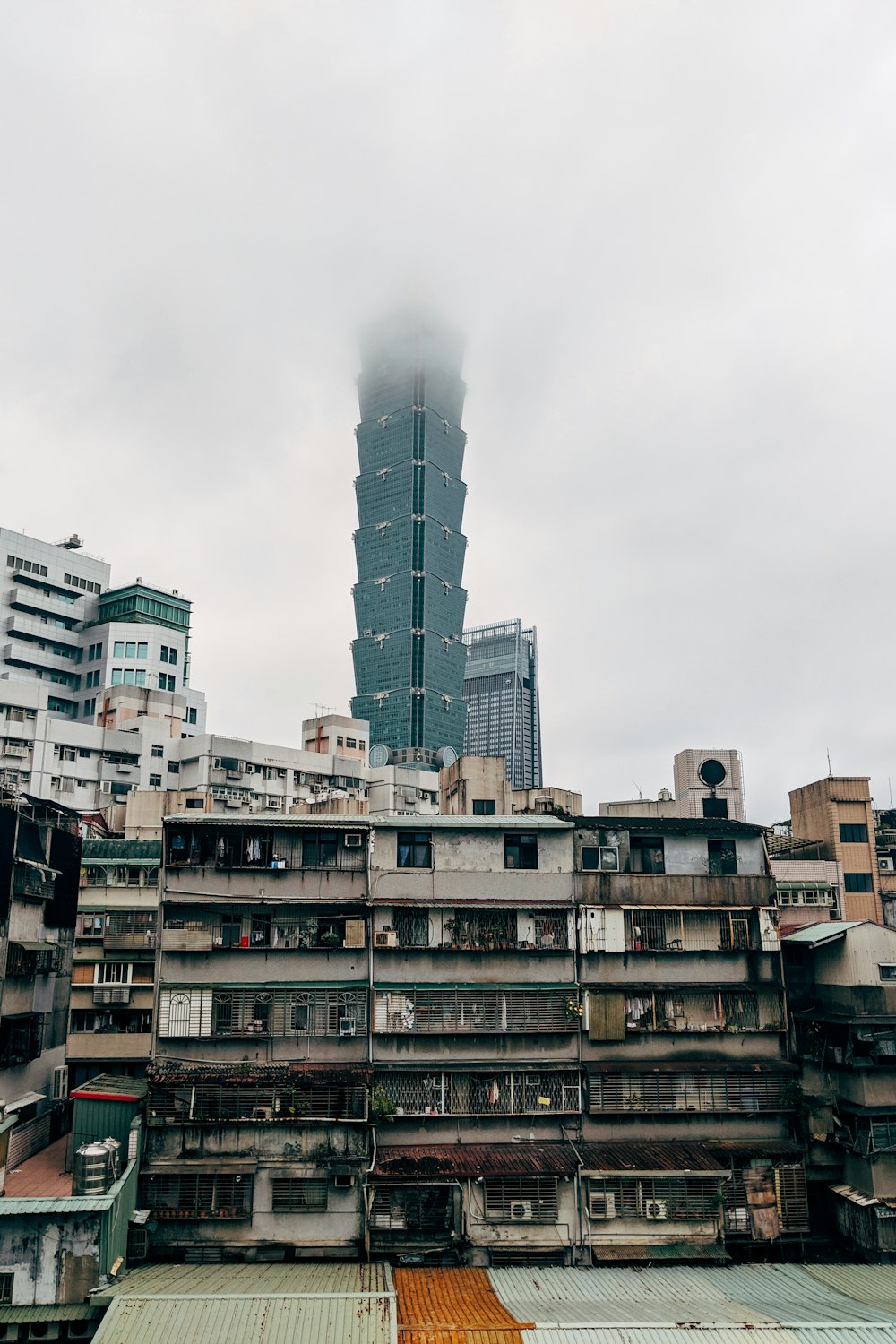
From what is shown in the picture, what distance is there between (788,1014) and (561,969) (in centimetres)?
1035

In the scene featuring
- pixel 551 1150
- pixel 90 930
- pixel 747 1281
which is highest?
pixel 90 930

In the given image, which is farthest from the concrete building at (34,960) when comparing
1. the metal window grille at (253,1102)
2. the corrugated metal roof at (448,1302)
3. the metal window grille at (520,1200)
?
the metal window grille at (520,1200)

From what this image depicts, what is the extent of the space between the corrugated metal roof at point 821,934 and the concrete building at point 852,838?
2365 centimetres

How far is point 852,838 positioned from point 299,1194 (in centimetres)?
4708

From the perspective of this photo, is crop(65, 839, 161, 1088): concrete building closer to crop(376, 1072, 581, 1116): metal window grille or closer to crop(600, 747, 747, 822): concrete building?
crop(376, 1072, 581, 1116): metal window grille

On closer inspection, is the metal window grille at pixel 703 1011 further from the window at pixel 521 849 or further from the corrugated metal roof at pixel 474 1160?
the window at pixel 521 849

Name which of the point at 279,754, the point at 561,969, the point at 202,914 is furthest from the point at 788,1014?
the point at 279,754

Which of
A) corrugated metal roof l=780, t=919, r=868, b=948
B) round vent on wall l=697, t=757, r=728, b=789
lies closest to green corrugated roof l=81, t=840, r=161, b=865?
corrugated metal roof l=780, t=919, r=868, b=948

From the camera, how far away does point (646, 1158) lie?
3947 centimetres

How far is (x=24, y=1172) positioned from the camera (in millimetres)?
41781

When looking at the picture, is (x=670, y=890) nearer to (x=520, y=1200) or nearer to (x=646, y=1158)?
(x=646, y=1158)

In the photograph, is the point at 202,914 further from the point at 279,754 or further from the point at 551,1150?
the point at 279,754

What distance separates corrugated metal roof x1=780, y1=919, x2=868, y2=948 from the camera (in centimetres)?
4250

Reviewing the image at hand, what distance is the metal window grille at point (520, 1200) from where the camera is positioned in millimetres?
38594
